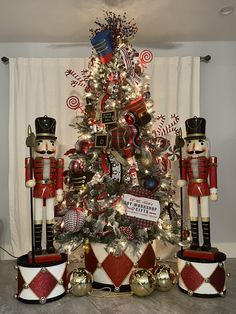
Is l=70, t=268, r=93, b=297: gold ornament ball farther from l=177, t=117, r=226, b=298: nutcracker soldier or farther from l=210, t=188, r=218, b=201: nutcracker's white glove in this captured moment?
l=210, t=188, r=218, b=201: nutcracker's white glove

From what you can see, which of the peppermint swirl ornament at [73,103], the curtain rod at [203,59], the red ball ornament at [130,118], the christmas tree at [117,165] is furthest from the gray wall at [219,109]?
the red ball ornament at [130,118]

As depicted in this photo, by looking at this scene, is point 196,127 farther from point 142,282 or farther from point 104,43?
point 142,282

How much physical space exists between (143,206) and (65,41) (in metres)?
1.94

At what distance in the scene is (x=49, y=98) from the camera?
3295mm

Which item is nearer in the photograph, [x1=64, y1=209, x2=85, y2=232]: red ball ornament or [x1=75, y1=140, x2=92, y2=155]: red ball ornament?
[x1=64, y1=209, x2=85, y2=232]: red ball ornament

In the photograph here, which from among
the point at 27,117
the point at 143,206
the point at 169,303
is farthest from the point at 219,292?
the point at 27,117

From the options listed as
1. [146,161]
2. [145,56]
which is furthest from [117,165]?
[145,56]

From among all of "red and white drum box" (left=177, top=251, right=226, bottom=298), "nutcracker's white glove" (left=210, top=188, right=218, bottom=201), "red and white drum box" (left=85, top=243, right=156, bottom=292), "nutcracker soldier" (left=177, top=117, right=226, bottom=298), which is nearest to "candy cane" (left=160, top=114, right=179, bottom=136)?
"nutcracker soldier" (left=177, top=117, right=226, bottom=298)

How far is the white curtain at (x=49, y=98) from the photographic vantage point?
324 cm

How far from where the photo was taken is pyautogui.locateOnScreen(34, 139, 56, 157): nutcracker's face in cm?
240

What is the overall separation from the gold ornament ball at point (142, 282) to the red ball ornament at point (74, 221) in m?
0.50

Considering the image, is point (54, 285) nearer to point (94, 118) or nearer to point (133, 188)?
point (133, 188)

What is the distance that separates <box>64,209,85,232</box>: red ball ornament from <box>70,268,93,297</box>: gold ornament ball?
305mm

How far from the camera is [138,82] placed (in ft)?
8.77
